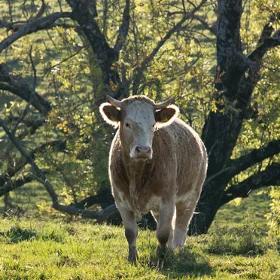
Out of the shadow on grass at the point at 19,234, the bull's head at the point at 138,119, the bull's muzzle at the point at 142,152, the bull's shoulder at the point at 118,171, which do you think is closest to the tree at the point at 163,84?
the shadow on grass at the point at 19,234

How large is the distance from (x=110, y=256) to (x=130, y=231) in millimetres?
449

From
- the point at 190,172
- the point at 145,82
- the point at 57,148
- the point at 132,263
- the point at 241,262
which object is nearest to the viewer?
the point at 132,263

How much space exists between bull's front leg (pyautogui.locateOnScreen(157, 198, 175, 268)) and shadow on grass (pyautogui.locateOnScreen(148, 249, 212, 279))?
0.35ft

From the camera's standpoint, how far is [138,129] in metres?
10.2

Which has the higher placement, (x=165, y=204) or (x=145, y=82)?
(x=145, y=82)

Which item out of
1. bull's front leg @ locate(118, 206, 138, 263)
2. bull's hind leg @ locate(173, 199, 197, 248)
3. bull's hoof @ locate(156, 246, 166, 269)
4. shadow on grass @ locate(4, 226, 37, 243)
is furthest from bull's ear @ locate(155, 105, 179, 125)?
shadow on grass @ locate(4, 226, 37, 243)

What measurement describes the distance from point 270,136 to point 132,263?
13957mm

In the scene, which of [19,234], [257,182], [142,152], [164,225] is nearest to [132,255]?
[164,225]

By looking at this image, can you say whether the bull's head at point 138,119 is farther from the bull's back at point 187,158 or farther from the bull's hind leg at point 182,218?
the bull's hind leg at point 182,218

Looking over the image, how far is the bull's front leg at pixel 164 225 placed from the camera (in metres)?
10.5

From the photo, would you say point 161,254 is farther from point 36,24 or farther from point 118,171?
point 36,24

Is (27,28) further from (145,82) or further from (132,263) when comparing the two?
(132,263)

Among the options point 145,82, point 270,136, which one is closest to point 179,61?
point 145,82

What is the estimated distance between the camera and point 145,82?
20844mm
